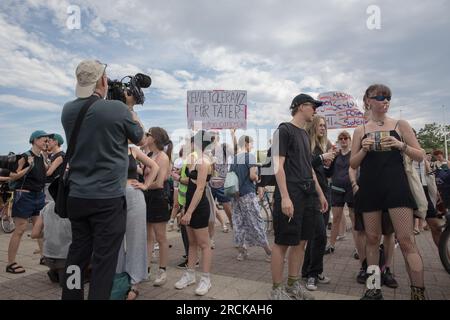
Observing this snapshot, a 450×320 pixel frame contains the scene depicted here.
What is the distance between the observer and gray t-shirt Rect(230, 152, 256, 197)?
204 inches

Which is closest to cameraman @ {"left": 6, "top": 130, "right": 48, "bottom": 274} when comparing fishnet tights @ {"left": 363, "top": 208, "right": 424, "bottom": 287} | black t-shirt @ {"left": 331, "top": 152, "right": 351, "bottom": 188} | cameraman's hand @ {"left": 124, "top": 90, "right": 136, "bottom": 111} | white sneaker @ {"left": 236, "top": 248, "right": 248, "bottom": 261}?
cameraman's hand @ {"left": 124, "top": 90, "right": 136, "bottom": 111}

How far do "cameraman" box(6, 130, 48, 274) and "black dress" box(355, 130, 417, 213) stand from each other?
4475 mm

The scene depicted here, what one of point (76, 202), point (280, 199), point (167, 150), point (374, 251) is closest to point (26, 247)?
point (167, 150)

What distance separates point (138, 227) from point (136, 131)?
1.23m

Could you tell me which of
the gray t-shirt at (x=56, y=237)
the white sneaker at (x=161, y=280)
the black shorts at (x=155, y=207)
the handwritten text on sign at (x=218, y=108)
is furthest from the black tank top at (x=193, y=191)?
the handwritten text on sign at (x=218, y=108)

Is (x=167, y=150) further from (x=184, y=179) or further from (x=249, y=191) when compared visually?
(x=249, y=191)

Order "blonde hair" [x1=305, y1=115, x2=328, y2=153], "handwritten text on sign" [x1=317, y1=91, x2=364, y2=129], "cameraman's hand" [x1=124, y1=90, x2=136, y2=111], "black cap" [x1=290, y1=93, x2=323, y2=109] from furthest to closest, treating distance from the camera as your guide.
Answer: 1. "handwritten text on sign" [x1=317, y1=91, x2=364, y2=129]
2. "blonde hair" [x1=305, y1=115, x2=328, y2=153]
3. "black cap" [x1=290, y1=93, x2=323, y2=109]
4. "cameraman's hand" [x1=124, y1=90, x2=136, y2=111]

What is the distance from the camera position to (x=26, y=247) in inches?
239

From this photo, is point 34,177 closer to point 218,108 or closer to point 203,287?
point 203,287

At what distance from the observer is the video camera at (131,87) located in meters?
2.85

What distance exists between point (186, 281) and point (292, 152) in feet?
6.44

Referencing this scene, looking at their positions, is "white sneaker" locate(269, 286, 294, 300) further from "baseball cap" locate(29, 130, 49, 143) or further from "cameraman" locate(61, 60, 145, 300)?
"baseball cap" locate(29, 130, 49, 143)

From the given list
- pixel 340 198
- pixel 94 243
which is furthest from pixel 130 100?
pixel 340 198

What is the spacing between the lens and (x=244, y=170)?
17.0ft
